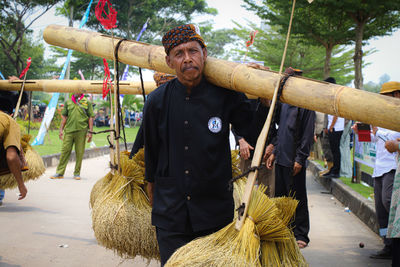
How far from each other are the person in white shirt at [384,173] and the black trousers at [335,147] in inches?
219

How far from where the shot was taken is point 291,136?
18.1ft

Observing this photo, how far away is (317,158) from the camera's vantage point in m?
16.3

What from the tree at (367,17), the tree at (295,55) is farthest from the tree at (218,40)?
the tree at (367,17)

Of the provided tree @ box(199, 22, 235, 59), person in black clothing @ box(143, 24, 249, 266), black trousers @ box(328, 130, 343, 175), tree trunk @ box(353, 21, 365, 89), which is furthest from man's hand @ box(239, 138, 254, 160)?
tree @ box(199, 22, 235, 59)

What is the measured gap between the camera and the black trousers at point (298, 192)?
5418mm

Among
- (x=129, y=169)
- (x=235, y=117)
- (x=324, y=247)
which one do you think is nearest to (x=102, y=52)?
(x=129, y=169)

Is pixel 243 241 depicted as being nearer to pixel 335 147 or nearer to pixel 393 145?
pixel 393 145

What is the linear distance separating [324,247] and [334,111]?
3.80 m

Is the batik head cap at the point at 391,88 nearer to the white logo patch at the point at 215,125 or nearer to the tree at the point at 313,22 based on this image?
the white logo patch at the point at 215,125

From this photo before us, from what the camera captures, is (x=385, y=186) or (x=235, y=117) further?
(x=385, y=186)

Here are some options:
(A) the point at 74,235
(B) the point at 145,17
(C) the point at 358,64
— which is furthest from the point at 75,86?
(B) the point at 145,17

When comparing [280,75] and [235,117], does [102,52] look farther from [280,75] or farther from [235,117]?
[280,75]

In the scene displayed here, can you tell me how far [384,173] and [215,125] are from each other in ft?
9.74

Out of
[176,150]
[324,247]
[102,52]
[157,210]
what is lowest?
[324,247]
